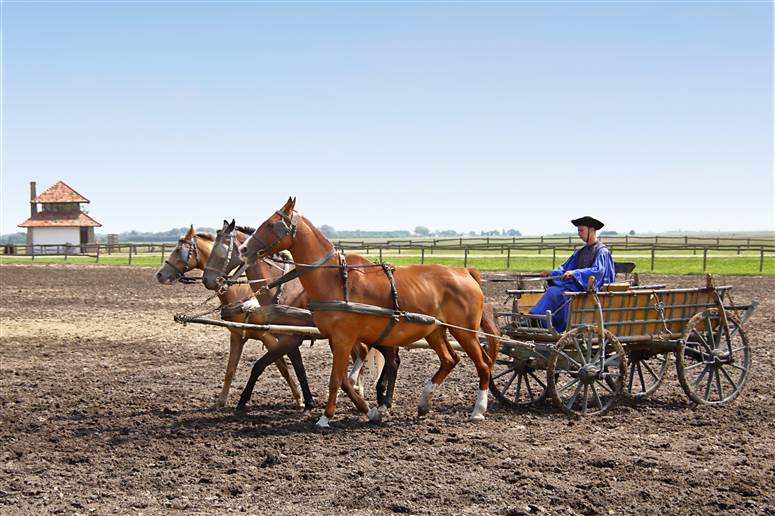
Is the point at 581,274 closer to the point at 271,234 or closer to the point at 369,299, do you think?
the point at 369,299

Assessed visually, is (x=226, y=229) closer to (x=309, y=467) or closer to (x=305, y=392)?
(x=305, y=392)

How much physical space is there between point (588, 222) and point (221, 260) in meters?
4.33

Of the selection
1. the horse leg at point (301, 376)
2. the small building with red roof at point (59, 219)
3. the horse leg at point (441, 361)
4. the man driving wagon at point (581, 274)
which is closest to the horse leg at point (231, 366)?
the horse leg at point (301, 376)

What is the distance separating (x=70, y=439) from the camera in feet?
26.8

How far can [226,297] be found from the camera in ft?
32.7

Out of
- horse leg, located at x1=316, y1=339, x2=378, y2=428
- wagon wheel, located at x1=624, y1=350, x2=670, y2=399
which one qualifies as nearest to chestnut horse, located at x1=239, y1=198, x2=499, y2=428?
horse leg, located at x1=316, y1=339, x2=378, y2=428

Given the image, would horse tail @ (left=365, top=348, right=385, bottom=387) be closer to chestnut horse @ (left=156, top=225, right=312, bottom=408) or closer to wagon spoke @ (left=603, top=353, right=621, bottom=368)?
chestnut horse @ (left=156, top=225, right=312, bottom=408)

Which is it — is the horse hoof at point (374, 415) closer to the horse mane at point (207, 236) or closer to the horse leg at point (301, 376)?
the horse leg at point (301, 376)

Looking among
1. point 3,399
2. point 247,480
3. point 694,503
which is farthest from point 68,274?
point 694,503

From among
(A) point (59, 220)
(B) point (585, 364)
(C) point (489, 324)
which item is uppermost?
(A) point (59, 220)

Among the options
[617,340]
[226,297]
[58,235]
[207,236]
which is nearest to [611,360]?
[617,340]

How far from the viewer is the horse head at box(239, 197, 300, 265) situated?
27.5 feet

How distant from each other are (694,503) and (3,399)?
8.31m

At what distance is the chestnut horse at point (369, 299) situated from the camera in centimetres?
845
